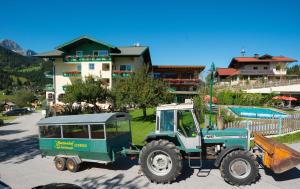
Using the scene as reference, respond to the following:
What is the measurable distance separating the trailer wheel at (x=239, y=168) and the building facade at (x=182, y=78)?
115 ft

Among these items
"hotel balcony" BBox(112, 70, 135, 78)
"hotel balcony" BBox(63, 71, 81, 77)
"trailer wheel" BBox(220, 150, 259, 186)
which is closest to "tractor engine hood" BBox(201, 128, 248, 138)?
"trailer wheel" BBox(220, 150, 259, 186)

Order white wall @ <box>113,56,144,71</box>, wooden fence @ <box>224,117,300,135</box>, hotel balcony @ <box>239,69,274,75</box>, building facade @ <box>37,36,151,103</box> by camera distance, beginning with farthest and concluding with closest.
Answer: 1. hotel balcony @ <box>239,69,274,75</box>
2. white wall @ <box>113,56,144,71</box>
3. building facade @ <box>37,36,151,103</box>
4. wooden fence @ <box>224,117,300,135</box>

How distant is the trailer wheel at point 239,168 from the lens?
777 cm

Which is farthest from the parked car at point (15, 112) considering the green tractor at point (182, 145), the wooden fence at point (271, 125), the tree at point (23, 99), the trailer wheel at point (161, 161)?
the trailer wheel at point (161, 161)

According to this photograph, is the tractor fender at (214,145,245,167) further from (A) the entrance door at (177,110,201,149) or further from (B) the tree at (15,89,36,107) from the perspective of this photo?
(B) the tree at (15,89,36,107)

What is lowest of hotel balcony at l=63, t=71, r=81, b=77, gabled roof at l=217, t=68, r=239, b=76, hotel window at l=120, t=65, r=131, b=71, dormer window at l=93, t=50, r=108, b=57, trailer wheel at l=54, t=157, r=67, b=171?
trailer wheel at l=54, t=157, r=67, b=171

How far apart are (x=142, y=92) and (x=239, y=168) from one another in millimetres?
15618

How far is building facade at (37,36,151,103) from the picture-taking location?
123ft

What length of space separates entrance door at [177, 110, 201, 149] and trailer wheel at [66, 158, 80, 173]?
4219mm

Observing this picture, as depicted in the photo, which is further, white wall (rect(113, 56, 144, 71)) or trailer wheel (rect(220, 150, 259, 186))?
white wall (rect(113, 56, 144, 71))

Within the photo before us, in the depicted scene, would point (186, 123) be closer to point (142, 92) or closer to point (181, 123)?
point (181, 123)

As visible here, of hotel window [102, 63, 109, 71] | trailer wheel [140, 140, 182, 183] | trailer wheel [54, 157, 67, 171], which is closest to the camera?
trailer wheel [140, 140, 182, 183]

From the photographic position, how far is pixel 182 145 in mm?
8492

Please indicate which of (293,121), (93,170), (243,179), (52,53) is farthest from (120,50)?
(243,179)
